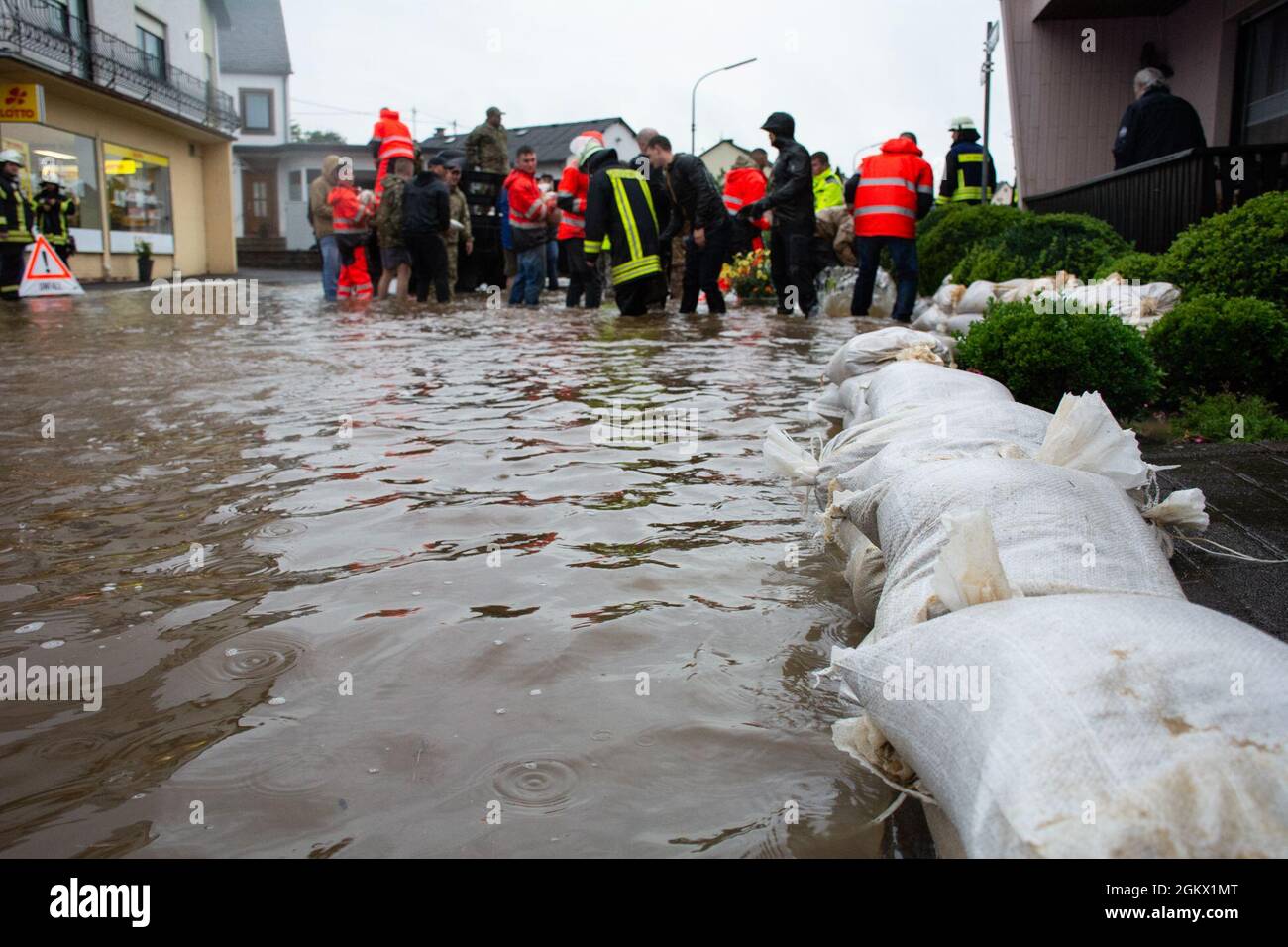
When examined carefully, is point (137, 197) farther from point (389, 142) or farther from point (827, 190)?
point (827, 190)

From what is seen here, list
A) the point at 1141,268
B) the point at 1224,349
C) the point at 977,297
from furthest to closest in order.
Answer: the point at 977,297 < the point at 1141,268 < the point at 1224,349

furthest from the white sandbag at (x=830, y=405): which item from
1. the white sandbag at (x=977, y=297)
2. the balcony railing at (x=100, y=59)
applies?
the balcony railing at (x=100, y=59)

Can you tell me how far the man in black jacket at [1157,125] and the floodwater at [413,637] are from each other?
17.6 feet

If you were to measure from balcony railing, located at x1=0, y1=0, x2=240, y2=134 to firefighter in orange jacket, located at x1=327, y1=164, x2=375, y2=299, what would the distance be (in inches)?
340

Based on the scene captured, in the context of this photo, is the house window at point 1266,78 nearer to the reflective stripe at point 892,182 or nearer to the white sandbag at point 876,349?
the reflective stripe at point 892,182

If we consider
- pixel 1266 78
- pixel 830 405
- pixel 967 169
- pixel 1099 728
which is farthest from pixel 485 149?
pixel 1099 728

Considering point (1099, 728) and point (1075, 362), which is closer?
point (1099, 728)

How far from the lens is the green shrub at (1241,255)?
5211 mm

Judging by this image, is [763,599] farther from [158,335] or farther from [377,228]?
[377,228]

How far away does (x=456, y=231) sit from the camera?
1523 cm

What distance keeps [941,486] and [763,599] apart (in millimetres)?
627

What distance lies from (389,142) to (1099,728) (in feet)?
45.6

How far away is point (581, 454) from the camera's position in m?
4.41

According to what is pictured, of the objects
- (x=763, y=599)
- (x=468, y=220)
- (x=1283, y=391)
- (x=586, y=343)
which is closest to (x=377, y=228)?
(x=468, y=220)
